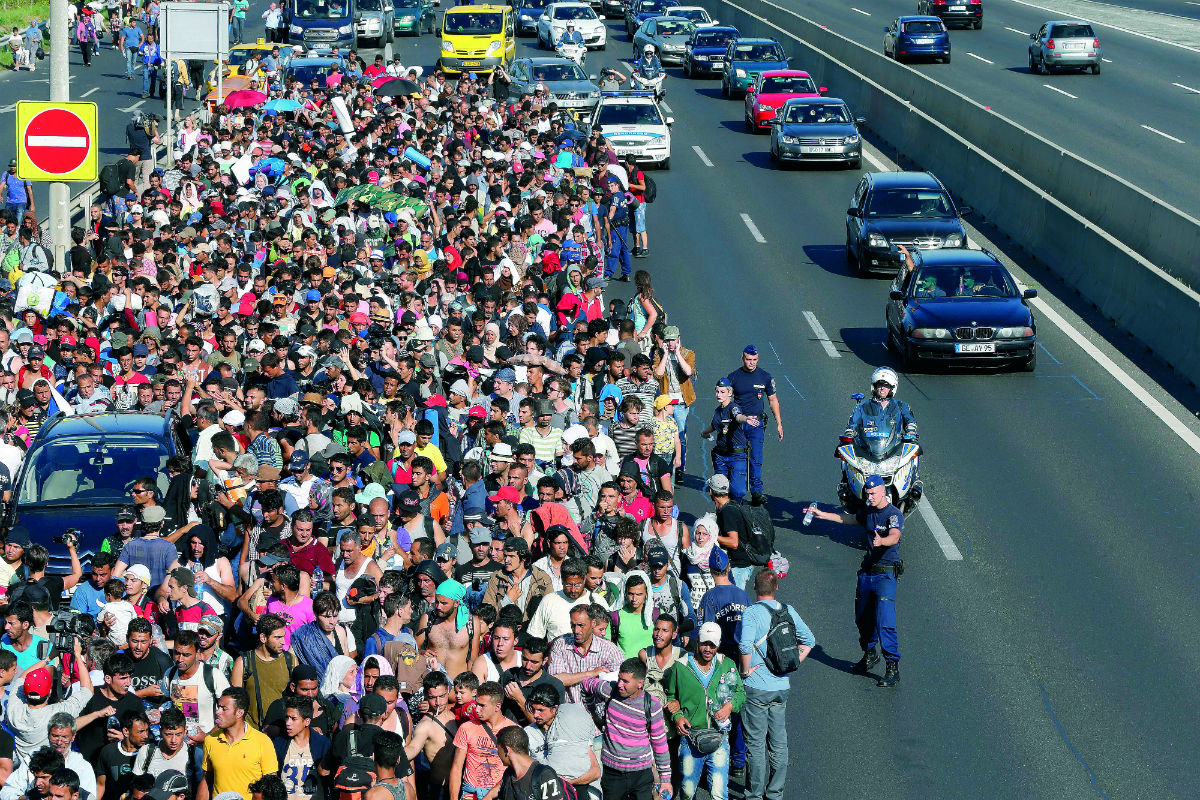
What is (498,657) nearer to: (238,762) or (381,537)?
(238,762)

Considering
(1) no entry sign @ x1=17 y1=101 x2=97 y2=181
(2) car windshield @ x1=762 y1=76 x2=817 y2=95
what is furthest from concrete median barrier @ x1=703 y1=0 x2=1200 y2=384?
(1) no entry sign @ x1=17 y1=101 x2=97 y2=181

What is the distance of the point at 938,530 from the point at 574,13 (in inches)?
1693

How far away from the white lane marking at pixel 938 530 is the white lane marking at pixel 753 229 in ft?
44.5

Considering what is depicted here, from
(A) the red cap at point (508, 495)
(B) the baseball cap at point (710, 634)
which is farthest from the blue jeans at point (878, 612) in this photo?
(A) the red cap at point (508, 495)

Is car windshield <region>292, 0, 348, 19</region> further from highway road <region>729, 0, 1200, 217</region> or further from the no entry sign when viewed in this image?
the no entry sign

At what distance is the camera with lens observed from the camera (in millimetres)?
10484

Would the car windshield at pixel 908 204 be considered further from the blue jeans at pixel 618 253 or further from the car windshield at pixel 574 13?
the car windshield at pixel 574 13

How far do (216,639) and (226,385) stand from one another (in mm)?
5674

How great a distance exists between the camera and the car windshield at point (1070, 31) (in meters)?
47.4

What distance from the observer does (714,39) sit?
5200cm

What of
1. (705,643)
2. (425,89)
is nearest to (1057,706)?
(705,643)

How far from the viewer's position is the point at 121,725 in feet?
32.2

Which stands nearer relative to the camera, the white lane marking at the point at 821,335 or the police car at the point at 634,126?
the white lane marking at the point at 821,335

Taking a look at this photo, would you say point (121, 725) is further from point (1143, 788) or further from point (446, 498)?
point (1143, 788)
